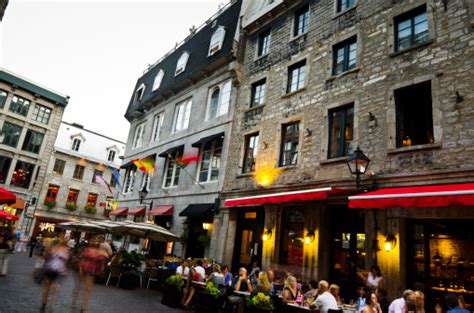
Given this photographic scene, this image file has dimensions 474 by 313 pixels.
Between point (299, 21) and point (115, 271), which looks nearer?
point (115, 271)

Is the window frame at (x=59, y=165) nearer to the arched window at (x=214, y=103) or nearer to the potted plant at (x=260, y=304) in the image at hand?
the arched window at (x=214, y=103)

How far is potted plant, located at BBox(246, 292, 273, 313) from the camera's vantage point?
22.0ft

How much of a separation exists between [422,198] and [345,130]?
Result: 4.38 meters

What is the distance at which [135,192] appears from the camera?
22031mm

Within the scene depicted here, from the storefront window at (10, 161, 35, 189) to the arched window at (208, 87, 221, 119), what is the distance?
22.8 metres

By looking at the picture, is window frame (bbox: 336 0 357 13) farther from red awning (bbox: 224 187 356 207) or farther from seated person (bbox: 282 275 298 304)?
seated person (bbox: 282 275 298 304)

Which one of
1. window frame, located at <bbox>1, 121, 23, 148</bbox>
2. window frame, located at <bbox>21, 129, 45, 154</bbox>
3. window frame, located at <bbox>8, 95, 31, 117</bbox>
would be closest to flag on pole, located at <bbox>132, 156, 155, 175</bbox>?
window frame, located at <bbox>21, 129, 45, 154</bbox>

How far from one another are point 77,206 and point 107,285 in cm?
2747

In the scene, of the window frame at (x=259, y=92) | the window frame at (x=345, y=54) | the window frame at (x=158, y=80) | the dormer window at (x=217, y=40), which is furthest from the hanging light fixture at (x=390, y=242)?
the window frame at (x=158, y=80)

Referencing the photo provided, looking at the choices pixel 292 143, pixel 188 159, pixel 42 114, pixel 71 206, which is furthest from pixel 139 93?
pixel 71 206

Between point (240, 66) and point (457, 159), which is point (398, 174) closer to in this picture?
point (457, 159)

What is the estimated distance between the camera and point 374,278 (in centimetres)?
789

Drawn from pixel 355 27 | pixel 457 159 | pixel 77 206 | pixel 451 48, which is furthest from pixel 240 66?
pixel 77 206

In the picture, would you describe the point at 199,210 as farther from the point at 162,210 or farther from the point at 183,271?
the point at 183,271
